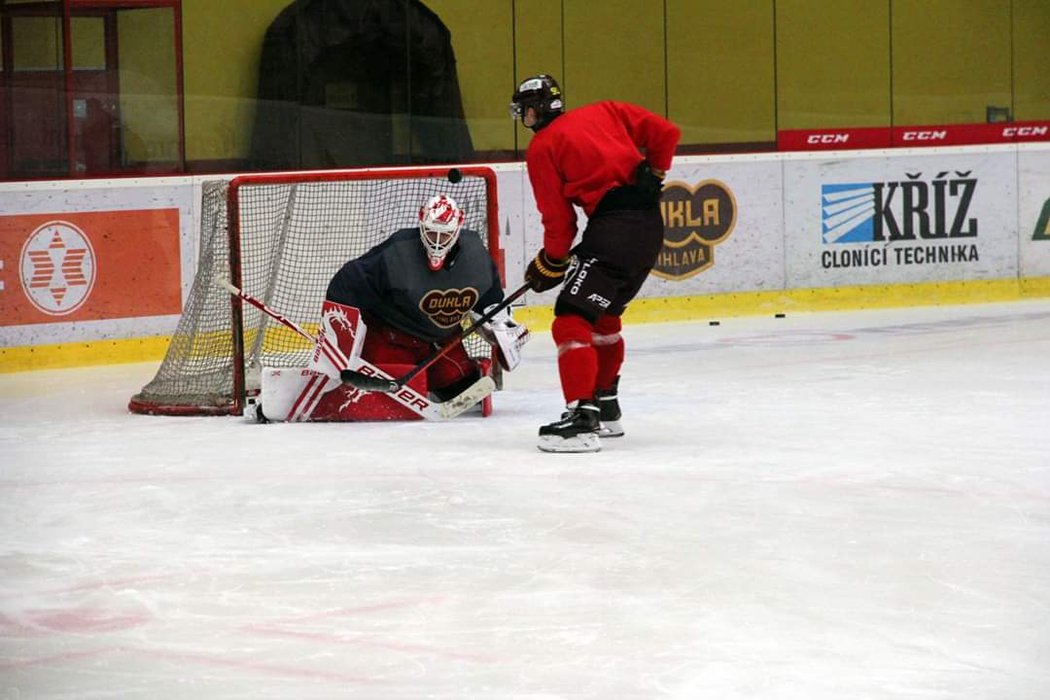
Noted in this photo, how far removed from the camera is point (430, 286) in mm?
6105

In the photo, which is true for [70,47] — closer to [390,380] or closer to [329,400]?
[329,400]

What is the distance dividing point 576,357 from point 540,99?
0.78m

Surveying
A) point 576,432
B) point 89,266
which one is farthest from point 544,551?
point 89,266

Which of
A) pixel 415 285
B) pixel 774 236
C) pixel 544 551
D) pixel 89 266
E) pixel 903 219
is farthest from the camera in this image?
pixel 903 219

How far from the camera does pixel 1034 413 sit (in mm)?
6047

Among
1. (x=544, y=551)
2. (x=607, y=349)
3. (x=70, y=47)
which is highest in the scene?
(x=70, y=47)

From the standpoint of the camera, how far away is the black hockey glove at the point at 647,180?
553 centimetres

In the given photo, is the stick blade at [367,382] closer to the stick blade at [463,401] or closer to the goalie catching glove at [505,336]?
the stick blade at [463,401]

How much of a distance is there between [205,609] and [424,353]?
2.83m

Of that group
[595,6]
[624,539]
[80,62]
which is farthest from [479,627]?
[595,6]

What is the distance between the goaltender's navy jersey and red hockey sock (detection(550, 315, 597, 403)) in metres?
0.70

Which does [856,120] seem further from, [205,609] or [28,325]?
[205,609]

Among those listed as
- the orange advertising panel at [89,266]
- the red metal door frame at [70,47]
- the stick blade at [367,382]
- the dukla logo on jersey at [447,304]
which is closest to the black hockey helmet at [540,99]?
the dukla logo on jersey at [447,304]

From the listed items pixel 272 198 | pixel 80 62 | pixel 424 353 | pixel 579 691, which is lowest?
pixel 579 691
